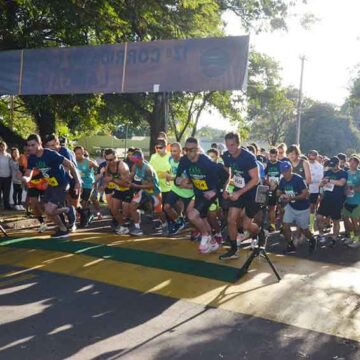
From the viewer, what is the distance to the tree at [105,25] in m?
11.3

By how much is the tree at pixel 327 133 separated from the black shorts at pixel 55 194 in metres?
46.1

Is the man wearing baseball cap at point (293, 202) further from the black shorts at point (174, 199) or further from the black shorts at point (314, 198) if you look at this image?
the black shorts at point (314, 198)

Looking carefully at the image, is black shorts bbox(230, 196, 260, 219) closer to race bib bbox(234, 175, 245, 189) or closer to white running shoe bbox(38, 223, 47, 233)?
race bib bbox(234, 175, 245, 189)

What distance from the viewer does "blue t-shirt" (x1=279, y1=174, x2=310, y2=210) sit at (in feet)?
27.1

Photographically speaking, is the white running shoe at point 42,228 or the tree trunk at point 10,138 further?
the tree trunk at point 10,138

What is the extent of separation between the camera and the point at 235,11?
18.1 metres

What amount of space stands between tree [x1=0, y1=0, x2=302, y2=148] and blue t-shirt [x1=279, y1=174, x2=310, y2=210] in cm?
492

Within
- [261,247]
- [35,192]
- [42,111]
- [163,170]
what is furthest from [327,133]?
[261,247]

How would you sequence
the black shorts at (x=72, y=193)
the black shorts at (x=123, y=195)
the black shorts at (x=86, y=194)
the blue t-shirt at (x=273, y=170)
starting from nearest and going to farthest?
the black shorts at (x=123, y=195)
the black shorts at (x=72, y=193)
the blue t-shirt at (x=273, y=170)
the black shorts at (x=86, y=194)

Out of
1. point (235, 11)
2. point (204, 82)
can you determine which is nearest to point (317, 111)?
point (235, 11)

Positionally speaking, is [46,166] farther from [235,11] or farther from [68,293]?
[235,11]

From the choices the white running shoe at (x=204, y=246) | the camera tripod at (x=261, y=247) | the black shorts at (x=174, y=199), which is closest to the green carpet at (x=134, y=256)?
the camera tripod at (x=261, y=247)

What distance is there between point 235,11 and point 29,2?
9446 millimetres

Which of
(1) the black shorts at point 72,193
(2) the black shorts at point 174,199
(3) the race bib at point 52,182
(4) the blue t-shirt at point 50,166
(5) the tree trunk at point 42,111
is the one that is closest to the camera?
(4) the blue t-shirt at point 50,166
